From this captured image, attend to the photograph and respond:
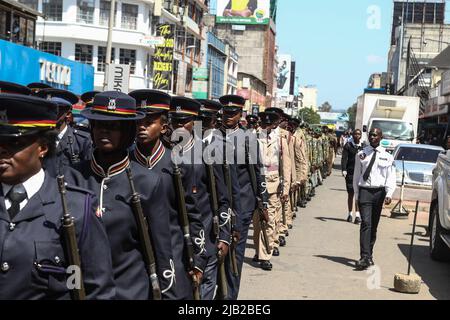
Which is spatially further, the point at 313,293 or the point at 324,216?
the point at 324,216

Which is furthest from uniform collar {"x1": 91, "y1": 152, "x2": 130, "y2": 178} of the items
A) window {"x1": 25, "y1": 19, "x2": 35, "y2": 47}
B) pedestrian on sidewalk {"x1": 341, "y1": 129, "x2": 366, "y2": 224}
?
window {"x1": 25, "y1": 19, "x2": 35, "y2": 47}

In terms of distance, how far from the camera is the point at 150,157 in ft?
15.2

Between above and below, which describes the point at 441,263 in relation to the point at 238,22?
below

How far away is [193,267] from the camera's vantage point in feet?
15.6

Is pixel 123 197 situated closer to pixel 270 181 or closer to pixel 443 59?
pixel 270 181

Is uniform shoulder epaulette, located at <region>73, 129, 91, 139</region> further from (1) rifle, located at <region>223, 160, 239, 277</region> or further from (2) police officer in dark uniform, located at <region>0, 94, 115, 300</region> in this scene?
(2) police officer in dark uniform, located at <region>0, 94, 115, 300</region>

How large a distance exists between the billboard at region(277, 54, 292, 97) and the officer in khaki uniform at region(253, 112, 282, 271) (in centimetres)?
14994

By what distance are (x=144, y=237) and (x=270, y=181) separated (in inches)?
256

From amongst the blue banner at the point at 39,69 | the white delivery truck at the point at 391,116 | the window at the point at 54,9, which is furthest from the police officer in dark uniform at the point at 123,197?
the window at the point at 54,9

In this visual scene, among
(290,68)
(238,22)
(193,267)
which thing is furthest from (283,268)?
(290,68)

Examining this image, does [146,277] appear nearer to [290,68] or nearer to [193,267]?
[193,267]

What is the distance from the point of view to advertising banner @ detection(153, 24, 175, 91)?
42469 millimetres

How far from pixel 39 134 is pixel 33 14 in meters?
22.0

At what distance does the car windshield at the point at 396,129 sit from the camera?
86.6 feet
